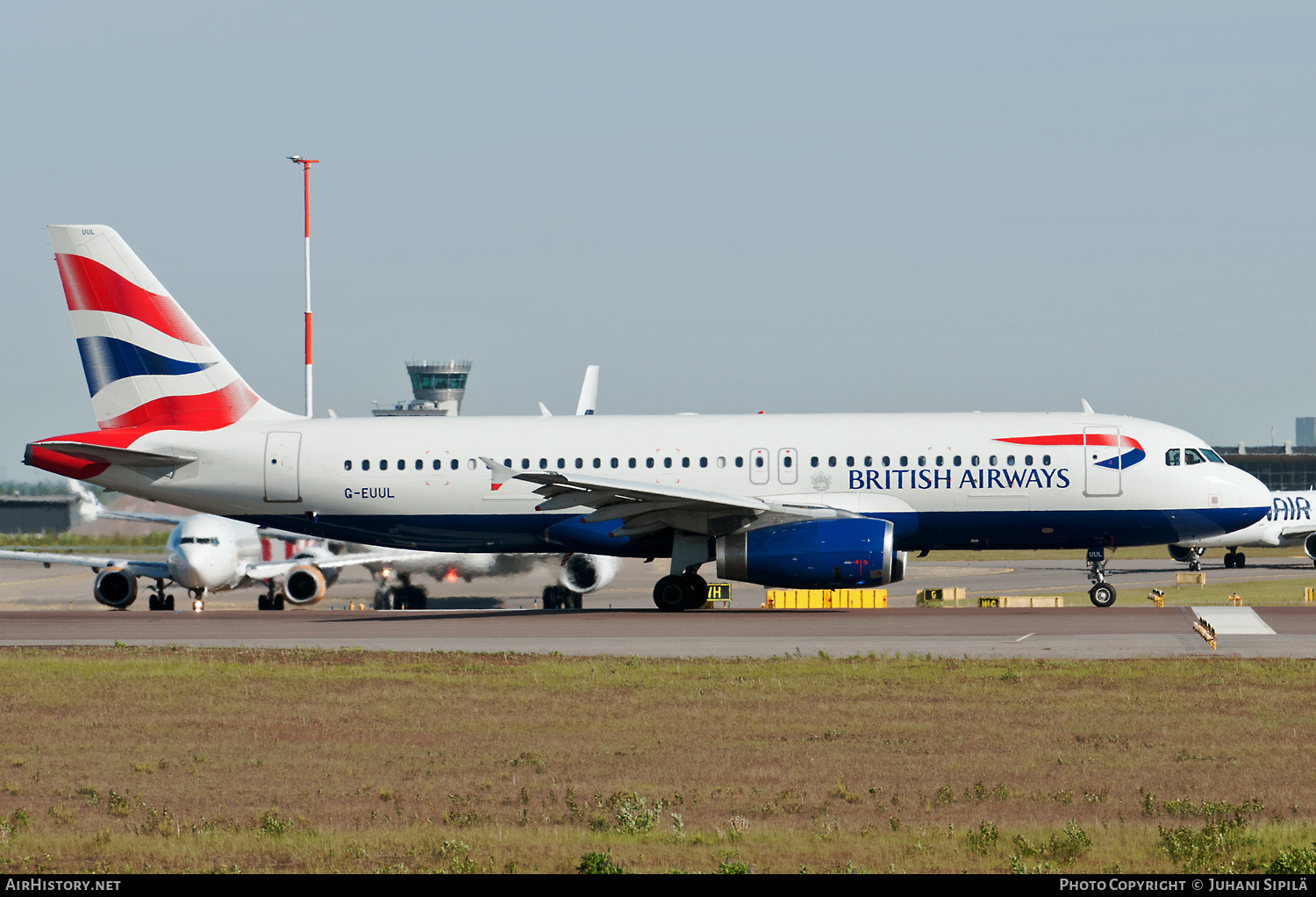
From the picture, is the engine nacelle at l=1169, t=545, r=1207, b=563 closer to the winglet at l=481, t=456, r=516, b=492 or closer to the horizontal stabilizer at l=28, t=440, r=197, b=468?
the winglet at l=481, t=456, r=516, b=492

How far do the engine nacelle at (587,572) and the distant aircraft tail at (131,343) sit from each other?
10166 mm

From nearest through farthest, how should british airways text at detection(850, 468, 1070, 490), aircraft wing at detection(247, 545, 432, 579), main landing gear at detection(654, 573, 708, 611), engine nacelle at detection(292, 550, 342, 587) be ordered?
british airways text at detection(850, 468, 1070, 490) < main landing gear at detection(654, 573, 708, 611) < aircraft wing at detection(247, 545, 432, 579) < engine nacelle at detection(292, 550, 342, 587)

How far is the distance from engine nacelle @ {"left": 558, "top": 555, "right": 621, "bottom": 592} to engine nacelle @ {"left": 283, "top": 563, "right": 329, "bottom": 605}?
8.00m

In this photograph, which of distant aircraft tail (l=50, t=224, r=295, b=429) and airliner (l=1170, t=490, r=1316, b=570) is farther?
airliner (l=1170, t=490, r=1316, b=570)

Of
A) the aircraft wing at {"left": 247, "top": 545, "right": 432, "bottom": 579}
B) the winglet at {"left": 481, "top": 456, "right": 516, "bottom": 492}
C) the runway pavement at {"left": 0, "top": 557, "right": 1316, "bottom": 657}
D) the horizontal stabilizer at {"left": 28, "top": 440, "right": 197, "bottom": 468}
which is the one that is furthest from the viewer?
the aircraft wing at {"left": 247, "top": 545, "right": 432, "bottom": 579}

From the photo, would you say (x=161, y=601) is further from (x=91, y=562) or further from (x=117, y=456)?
(x=117, y=456)

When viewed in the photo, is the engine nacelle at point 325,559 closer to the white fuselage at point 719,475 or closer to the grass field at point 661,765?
the white fuselage at point 719,475

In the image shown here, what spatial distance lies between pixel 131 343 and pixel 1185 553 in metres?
49.0

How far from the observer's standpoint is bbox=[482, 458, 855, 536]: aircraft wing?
94.3 feet

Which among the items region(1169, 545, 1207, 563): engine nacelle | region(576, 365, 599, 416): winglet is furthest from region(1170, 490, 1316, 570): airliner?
region(576, 365, 599, 416): winglet

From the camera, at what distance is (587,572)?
37938 mm

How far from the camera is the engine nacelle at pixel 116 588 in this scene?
39.4 meters
